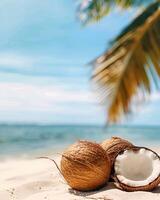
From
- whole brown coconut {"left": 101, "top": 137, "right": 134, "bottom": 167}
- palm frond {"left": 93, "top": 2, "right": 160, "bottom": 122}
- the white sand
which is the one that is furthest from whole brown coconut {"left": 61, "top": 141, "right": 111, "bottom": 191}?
palm frond {"left": 93, "top": 2, "right": 160, "bottom": 122}

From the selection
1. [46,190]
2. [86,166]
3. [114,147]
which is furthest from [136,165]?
[46,190]

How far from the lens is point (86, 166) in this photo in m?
4.59

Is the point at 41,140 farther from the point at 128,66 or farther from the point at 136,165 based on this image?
the point at 128,66

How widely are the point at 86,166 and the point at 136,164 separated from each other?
0.48 meters

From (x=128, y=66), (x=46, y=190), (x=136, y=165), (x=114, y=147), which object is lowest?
(x=46, y=190)

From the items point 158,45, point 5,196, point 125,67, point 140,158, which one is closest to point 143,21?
point 158,45

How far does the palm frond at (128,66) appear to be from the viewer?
3633mm

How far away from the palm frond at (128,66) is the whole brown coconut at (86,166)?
3.43ft

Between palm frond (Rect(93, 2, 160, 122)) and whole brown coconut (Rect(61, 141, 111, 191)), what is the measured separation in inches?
41.2

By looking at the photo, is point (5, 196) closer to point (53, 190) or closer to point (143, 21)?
point (53, 190)

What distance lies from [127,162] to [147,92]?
120 cm

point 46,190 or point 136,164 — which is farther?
point 46,190

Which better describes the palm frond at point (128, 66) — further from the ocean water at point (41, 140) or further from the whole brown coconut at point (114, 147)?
the whole brown coconut at point (114, 147)

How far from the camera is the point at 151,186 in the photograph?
4535 millimetres
